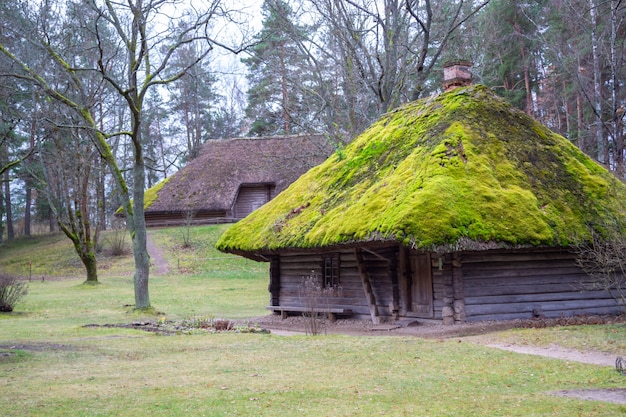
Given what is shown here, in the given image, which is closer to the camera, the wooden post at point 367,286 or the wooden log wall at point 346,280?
the wooden post at point 367,286

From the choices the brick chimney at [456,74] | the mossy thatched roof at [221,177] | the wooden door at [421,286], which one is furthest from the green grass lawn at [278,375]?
the mossy thatched roof at [221,177]

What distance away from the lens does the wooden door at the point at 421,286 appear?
15.2 metres

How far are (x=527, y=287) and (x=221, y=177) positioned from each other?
1318 inches

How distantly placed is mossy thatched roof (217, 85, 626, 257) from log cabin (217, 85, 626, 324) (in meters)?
0.03

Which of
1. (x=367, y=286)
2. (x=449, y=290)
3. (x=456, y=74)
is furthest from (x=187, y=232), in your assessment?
(x=449, y=290)

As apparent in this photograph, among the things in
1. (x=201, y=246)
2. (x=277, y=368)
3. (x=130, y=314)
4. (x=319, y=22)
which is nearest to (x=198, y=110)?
(x=201, y=246)

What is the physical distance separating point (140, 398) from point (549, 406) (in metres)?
4.67

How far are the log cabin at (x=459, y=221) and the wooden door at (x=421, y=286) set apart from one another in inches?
1.4

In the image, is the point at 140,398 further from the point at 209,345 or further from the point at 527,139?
the point at 527,139

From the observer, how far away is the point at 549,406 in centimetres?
711

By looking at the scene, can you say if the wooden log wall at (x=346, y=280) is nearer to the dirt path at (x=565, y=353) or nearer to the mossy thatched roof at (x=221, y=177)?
the dirt path at (x=565, y=353)

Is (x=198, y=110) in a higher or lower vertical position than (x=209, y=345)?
higher

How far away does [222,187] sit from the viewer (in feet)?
149

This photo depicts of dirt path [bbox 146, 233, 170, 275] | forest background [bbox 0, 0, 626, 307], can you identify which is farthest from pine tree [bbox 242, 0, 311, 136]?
dirt path [bbox 146, 233, 170, 275]
